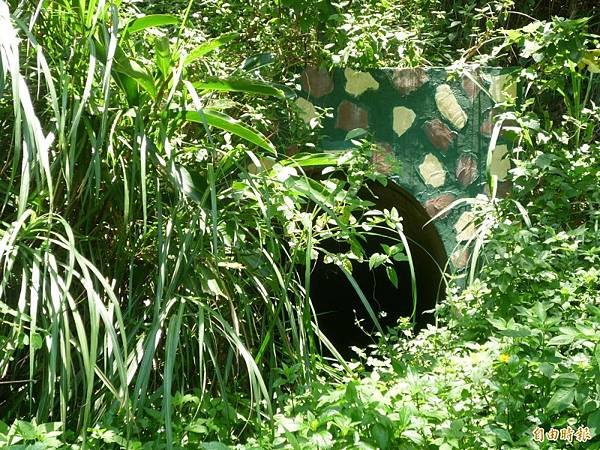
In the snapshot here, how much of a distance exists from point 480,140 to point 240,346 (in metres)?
2.04

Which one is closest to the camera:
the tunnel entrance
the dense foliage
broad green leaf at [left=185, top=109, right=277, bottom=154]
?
the dense foliage

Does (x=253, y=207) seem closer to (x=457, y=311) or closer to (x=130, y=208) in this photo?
(x=130, y=208)

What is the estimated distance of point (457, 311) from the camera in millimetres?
3465

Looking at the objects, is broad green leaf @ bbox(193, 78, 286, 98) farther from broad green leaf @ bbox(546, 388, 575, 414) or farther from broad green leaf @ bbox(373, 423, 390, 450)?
broad green leaf @ bbox(546, 388, 575, 414)

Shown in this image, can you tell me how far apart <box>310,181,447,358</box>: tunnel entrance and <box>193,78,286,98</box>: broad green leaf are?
1362mm

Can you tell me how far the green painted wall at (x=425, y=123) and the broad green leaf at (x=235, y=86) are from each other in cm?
109

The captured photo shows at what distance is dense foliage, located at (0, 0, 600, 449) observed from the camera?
7.69 feet

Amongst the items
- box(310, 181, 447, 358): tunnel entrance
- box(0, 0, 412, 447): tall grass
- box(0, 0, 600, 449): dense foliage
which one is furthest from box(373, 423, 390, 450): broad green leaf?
box(310, 181, 447, 358): tunnel entrance

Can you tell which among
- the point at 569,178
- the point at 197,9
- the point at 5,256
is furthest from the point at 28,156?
the point at 197,9

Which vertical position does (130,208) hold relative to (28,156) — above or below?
below

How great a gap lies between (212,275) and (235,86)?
0.62 metres

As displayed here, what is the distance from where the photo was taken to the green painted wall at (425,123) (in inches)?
162

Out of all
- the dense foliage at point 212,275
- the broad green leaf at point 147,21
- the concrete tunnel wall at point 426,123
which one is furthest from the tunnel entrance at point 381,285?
the broad green leaf at point 147,21

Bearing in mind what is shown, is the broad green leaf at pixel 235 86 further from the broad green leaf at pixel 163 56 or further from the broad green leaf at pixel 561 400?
the broad green leaf at pixel 561 400
